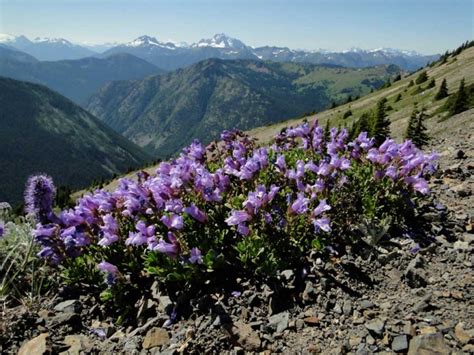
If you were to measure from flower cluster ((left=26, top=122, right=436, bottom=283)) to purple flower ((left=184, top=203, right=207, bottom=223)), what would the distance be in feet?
0.06

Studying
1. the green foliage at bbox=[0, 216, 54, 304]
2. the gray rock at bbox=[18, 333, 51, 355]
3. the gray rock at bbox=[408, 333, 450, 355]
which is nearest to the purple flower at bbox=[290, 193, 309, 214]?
the gray rock at bbox=[408, 333, 450, 355]

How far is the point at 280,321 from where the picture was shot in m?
6.20

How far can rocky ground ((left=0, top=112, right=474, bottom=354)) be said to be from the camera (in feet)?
18.6

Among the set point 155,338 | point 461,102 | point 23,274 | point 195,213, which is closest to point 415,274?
point 195,213

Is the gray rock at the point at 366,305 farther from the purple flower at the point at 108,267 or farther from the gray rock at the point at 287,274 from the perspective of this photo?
the purple flower at the point at 108,267

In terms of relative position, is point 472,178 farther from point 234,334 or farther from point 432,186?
point 234,334

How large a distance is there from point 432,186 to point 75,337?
857 centimetres

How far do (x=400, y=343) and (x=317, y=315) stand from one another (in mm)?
1248

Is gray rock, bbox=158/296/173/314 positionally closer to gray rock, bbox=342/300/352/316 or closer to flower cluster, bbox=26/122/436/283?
flower cluster, bbox=26/122/436/283

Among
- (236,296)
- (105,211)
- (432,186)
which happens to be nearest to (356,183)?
(432,186)

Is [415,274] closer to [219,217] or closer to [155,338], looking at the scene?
[219,217]

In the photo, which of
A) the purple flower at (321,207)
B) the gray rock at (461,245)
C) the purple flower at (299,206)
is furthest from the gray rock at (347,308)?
the gray rock at (461,245)

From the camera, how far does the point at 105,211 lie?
7816 mm

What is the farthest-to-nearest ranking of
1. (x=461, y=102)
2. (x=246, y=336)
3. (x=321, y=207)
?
(x=461, y=102) → (x=321, y=207) → (x=246, y=336)
